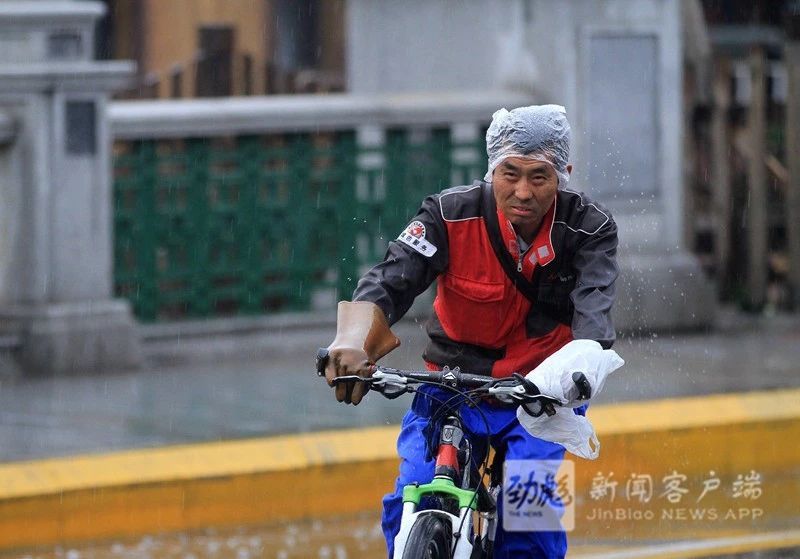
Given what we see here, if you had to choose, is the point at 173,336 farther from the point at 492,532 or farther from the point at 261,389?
the point at 492,532

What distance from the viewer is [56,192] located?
10.5 metres

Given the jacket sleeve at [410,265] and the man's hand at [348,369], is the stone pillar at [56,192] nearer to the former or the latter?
the jacket sleeve at [410,265]

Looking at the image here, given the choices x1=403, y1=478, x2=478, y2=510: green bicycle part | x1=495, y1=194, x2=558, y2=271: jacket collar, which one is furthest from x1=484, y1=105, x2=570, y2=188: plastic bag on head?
x1=403, y1=478, x2=478, y2=510: green bicycle part

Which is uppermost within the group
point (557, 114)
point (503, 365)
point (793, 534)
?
point (557, 114)

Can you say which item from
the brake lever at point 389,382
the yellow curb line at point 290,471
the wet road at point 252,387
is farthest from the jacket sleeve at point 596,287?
the wet road at point 252,387

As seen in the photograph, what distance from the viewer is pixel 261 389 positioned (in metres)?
10.0

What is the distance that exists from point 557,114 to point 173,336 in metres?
6.83

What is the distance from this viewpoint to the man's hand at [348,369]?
4.39 m

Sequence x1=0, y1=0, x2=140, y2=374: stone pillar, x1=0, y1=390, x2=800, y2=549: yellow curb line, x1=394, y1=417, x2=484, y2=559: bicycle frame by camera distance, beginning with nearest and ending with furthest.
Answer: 1. x1=394, y1=417, x2=484, y2=559: bicycle frame
2. x1=0, y1=390, x2=800, y2=549: yellow curb line
3. x1=0, y1=0, x2=140, y2=374: stone pillar

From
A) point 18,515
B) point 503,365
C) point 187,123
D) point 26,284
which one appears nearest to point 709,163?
point 187,123

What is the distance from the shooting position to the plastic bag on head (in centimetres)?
460

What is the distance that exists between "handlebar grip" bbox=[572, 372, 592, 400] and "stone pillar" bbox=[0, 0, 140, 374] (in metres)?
6.52

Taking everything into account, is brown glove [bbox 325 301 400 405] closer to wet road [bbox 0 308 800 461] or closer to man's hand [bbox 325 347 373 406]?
man's hand [bbox 325 347 373 406]

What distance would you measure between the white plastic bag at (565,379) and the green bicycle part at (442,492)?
271 millimetres
